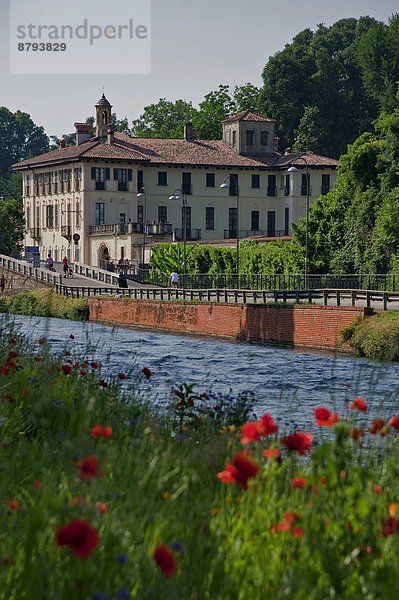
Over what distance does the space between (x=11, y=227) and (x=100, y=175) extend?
1016 centimetres

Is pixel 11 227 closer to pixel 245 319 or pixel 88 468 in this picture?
pixel 245 319

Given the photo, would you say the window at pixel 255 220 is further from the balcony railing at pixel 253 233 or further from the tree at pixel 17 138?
the tree at pixel 17 138

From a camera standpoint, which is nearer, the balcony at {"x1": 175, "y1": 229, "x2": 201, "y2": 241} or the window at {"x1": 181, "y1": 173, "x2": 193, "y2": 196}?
the balcony at {"x1": 175, "y1": 229, "x2": 201, "y2": 241}

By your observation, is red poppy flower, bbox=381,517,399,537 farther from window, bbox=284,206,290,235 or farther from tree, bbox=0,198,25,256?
window, bbox=284,206,290,235

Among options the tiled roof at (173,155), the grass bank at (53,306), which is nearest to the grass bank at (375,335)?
the grass bank at (53,306)

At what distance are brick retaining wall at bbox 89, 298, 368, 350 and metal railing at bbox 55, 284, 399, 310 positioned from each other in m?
0.79

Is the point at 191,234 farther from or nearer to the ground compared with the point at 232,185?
nearer to the ground

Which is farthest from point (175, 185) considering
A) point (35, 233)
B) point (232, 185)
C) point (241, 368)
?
point (241, 368)

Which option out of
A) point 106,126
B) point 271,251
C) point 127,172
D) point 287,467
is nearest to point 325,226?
point 271,251

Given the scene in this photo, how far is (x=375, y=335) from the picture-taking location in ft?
122

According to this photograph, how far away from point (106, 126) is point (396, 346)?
253 ft

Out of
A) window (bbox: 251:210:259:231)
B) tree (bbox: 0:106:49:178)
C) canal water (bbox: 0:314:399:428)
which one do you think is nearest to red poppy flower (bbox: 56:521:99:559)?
canal water (bbox: 0:314:399:428)

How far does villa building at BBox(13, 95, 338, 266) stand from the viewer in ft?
327

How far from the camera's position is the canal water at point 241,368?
1946 cm
